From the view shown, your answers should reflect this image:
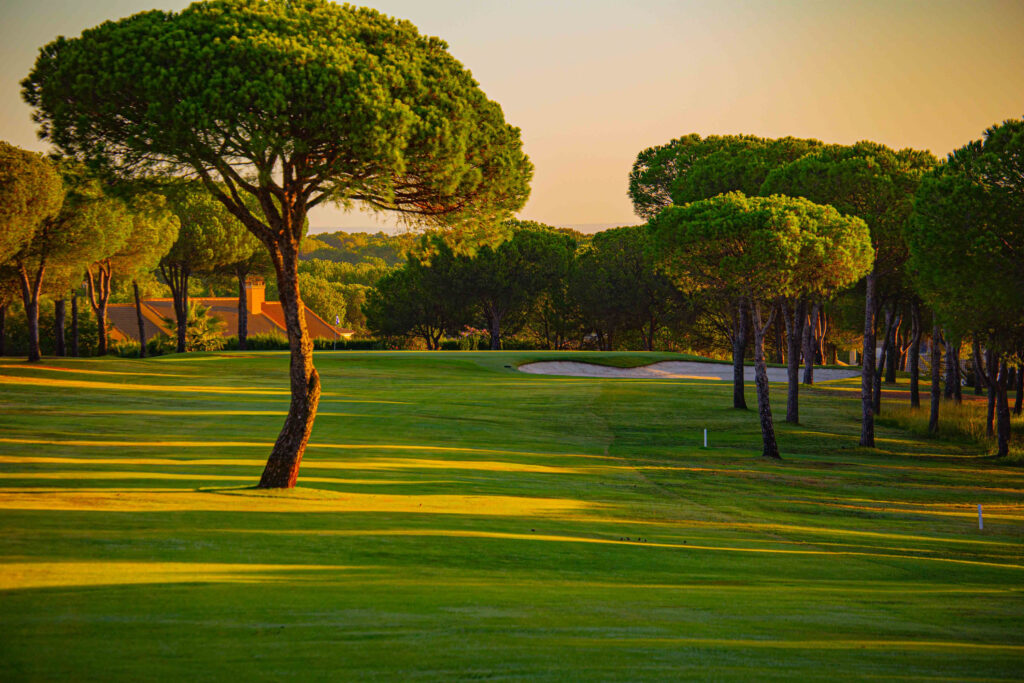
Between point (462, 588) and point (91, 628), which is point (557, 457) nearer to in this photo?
point (462, 588)

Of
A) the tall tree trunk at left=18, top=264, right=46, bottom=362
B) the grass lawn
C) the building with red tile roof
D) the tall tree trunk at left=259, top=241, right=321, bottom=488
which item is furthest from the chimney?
A: the tall tree trunk at left=259, top=241, right=321, bottom=488

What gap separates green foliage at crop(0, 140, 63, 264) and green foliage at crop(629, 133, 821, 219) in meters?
27.0

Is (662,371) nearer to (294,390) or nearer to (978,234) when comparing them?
(978,234)

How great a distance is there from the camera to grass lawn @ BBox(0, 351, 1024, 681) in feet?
21.5

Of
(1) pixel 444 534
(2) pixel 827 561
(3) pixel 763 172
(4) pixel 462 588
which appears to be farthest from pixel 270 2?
(3) pixel 763 172

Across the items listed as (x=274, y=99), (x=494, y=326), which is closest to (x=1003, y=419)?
(x=274, y=99)

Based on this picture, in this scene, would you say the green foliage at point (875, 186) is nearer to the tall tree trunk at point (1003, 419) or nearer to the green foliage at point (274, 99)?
the tall tree trunk at point (1003, 419)

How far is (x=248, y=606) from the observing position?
7.29 meters

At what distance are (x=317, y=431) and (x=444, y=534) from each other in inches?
494

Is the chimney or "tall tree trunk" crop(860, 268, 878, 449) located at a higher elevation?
the chimney

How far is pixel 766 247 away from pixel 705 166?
13.6 metres

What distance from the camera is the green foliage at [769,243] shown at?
24891 millimetres

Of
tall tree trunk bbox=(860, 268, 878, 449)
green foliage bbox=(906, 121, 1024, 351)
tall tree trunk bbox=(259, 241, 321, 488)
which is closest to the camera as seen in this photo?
tall tree trunk bbox=(259, 241, 321, 488)

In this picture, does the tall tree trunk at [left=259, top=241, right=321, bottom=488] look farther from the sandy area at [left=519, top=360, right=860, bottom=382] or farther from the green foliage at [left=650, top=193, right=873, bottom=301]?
the sandy area at [left=519, top=360, right=860, bottom=382]
